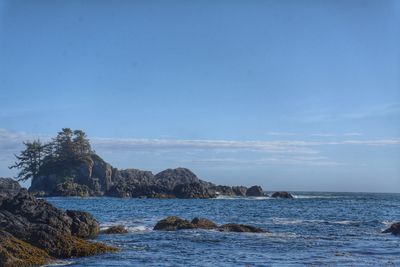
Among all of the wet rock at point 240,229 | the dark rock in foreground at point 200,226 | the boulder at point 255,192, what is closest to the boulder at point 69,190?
the boulder at point 255,192

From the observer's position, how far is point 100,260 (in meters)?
21.6

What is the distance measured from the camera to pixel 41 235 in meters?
23.2

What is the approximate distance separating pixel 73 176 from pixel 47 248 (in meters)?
103

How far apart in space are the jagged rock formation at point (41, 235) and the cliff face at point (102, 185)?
252 feet

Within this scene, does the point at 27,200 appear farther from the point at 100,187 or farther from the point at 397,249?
the point at 100,187

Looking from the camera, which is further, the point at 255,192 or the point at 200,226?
the point at 255,192

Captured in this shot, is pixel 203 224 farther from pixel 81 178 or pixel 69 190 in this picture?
pixel 81 178

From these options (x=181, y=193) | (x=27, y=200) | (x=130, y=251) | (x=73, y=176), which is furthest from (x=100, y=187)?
(x=130, y=251)

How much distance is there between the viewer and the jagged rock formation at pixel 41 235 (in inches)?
803

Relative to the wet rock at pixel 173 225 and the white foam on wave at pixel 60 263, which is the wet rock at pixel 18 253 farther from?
the wet rock at pixel 173 225

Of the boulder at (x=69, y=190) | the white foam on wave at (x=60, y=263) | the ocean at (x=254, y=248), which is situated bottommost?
the white foam on wave at (x=60, y=263)

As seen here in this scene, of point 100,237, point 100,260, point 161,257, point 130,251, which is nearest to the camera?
point 100,260

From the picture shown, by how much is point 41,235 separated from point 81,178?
10372 centimetres

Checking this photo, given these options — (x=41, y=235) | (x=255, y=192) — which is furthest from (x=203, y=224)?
(x=255, y=192)
